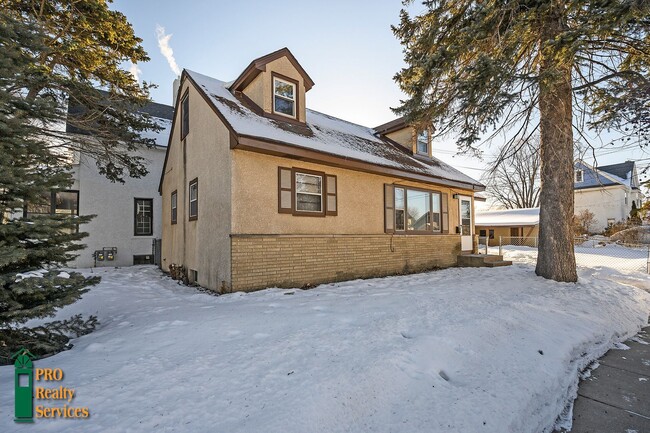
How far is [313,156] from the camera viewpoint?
7.62 meters

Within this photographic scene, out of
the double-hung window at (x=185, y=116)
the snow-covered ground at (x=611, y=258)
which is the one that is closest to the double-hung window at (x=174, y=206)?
the double-hung window at (x=185, y=116)

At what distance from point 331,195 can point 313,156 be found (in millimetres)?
1389

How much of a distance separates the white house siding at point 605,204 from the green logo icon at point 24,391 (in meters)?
36.9

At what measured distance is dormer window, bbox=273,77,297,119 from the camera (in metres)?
8.95

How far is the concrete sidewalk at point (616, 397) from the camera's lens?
109 inches

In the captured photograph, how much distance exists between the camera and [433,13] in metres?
8.34

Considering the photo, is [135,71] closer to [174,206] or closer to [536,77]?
[174,206]

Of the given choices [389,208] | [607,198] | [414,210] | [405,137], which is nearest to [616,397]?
[389,208]

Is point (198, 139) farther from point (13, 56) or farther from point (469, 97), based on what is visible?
point (469, 97)

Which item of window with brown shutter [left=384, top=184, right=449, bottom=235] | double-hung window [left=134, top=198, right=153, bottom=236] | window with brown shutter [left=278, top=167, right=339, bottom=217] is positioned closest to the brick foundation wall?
window with brown shutter [left=384, top=184, right=449, bottom=235]

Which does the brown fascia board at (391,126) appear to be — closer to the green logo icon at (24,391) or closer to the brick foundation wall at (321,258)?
the brick foundation wall at (321,258)

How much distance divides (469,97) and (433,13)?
11.4ft

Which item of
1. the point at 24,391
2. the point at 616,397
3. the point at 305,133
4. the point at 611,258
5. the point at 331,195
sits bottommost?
the point at 616,397

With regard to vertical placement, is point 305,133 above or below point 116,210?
above
